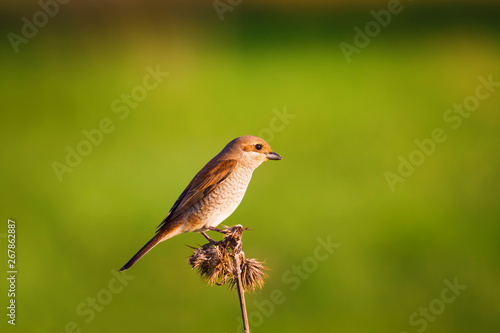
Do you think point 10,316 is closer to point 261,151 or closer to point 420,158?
point 261,151

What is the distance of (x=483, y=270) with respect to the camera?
702cm

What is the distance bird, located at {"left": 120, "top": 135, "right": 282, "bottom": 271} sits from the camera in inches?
154

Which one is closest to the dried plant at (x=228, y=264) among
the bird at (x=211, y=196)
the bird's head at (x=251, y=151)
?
the bird at (x=211, y=196)

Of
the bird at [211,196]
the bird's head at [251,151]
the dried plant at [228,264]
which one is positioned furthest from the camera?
the bird's head at [251,151]

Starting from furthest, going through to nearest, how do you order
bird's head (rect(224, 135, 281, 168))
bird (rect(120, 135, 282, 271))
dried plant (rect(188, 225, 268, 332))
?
bird's head (rect(224, 135, 281, 168))
bird (rect(120, 135, 282, 271))
dried plant (rect(188, 225, 268, 332))

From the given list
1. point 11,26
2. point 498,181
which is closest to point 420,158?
point 498,181

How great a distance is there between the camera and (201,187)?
392 cm

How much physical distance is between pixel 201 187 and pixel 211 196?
0.10 meters

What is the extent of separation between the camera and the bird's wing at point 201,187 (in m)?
3.91

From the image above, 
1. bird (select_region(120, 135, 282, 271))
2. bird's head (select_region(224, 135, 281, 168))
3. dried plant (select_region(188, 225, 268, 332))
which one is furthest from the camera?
bird's head (select_region(224, 135, 281, 168))

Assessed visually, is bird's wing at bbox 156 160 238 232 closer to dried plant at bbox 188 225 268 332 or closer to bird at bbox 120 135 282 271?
bird at bbox 120 135 282 271

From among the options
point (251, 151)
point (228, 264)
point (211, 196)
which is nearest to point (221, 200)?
point (211, 196)

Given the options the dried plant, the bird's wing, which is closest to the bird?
the bird's wing

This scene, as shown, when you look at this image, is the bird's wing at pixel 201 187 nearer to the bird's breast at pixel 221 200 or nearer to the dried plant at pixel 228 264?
the bird's breast at pixel 221 200
